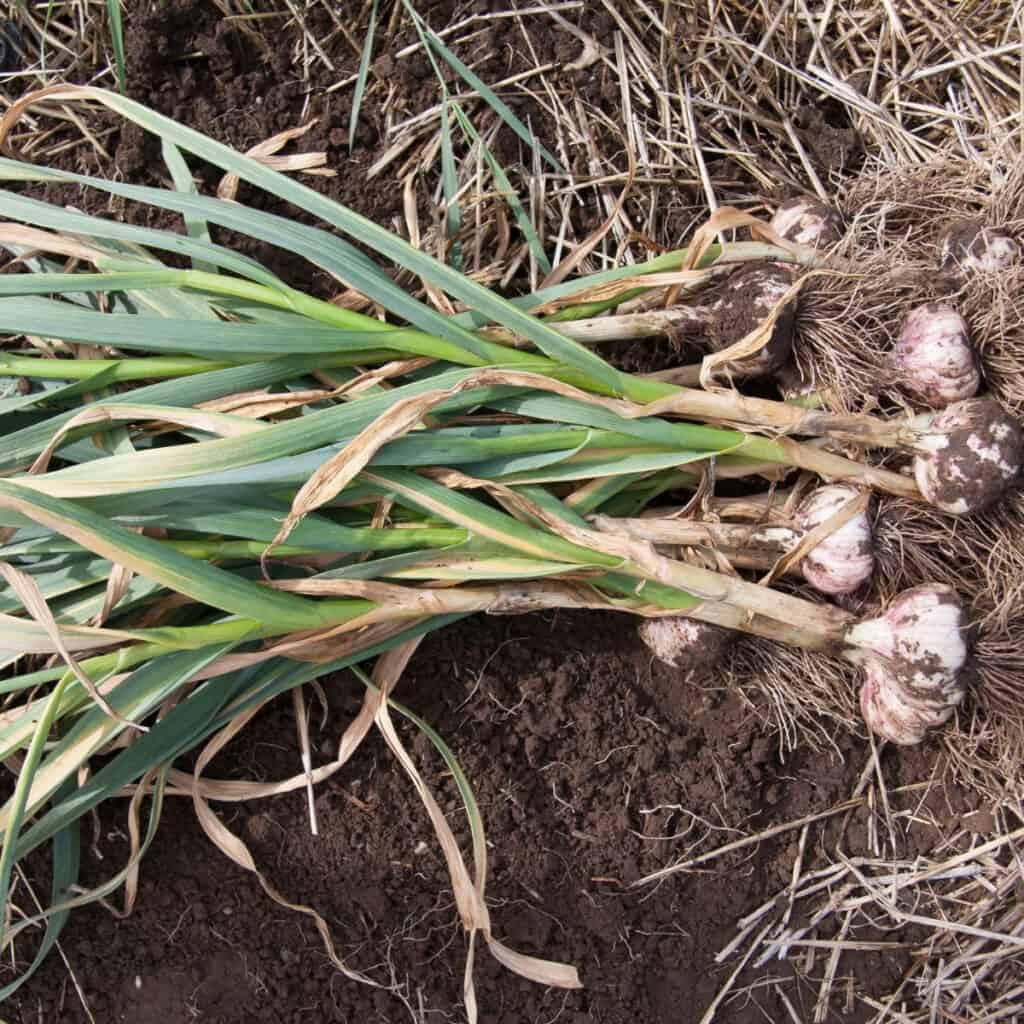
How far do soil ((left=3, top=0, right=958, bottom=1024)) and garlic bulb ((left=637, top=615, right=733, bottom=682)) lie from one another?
0.07 metres

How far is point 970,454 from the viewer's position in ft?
3.60

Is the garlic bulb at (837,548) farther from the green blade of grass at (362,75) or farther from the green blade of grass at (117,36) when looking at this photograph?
the green blade of grass at (117,36)

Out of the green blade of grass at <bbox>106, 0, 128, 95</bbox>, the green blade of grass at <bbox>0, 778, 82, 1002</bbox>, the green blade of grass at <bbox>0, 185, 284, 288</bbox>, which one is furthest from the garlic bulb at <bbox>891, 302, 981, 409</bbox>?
the green blade of grass at <bbox>0, 778, 82, 1002</bbox>

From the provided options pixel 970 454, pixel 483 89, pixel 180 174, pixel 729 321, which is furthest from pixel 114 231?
pixel 970 454

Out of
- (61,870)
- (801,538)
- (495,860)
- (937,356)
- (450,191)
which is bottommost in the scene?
(495,860)

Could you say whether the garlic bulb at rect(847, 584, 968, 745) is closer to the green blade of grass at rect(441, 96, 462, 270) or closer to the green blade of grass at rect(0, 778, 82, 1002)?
the green blade of grass at rect(441, 96, 462, 270)

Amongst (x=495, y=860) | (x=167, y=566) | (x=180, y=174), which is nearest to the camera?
(x=167, y=566)

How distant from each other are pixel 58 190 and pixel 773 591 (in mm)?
1049

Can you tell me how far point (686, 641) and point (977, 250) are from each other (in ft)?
1.86

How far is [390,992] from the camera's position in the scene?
4.09ft

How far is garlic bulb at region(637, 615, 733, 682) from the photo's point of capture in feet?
3.88

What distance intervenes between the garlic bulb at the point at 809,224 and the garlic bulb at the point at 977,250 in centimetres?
13

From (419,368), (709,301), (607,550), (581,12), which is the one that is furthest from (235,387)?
(581,12)

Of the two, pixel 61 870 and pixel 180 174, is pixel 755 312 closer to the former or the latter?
pixel 180 174
